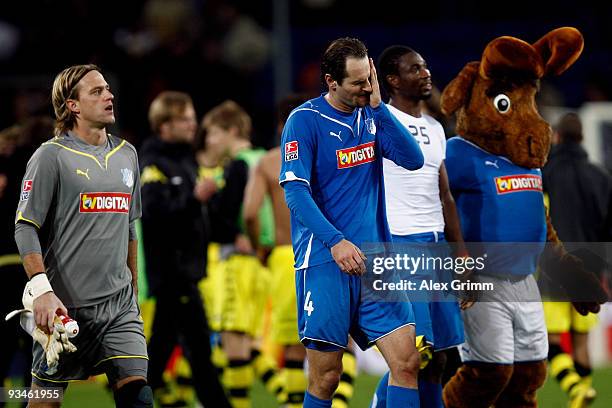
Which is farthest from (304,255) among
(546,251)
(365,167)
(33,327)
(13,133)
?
(13,133)

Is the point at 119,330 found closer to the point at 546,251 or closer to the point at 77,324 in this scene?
the point at 77,324

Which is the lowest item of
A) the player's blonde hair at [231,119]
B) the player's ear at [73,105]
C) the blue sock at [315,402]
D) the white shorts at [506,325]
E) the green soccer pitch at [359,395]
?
the green soccer pitch at [359,395]

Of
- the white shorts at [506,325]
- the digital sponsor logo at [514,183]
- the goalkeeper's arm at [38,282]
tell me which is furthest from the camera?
the digital sponsor logo at [514,183]

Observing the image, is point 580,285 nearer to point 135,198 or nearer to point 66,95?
point 135,198

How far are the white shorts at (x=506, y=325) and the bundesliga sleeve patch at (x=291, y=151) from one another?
66.6 inches

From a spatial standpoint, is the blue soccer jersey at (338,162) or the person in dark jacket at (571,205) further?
the person in dark jacket at (571,205)

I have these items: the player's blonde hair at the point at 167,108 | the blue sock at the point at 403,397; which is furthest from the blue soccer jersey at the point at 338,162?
the player's blonde hair at the point at 167,108

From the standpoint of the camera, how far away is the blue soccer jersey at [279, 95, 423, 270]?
602cm

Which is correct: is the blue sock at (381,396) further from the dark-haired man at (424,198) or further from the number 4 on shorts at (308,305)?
the number 4 on shorts at (308,305)

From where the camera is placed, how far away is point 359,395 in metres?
10.7

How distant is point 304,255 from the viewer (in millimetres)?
6098

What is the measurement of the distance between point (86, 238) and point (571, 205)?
471 cm

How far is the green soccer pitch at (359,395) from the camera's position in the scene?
10.0m

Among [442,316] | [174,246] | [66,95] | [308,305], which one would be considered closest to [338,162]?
[308,305]
